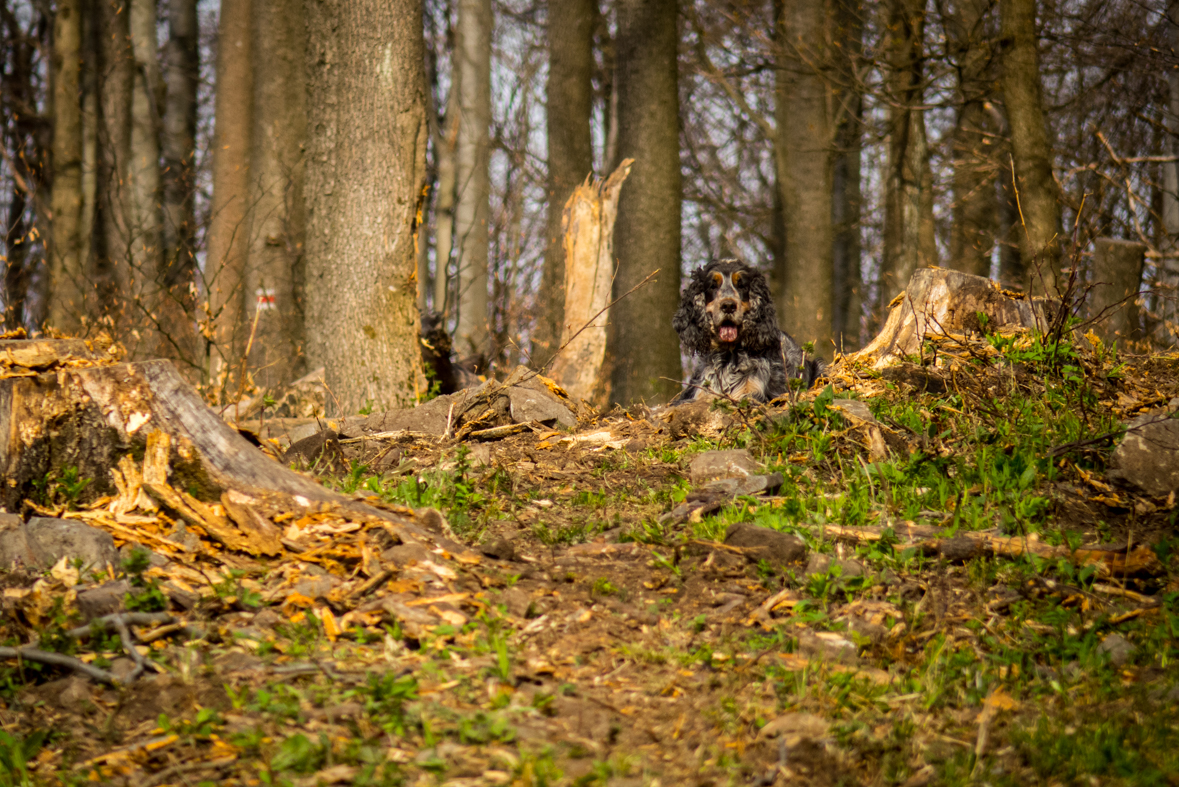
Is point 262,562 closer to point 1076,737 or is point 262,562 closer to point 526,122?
point 1076,737

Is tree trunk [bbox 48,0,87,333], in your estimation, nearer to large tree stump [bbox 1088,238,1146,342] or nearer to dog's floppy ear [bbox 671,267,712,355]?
dog's floppy ear [bbox 671,267,712,355]

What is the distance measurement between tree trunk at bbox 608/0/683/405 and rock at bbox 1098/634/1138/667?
27.1 feet

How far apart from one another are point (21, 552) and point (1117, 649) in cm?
453

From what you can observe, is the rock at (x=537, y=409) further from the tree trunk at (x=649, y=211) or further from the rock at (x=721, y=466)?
the tree trunk at (x=649, y=211)

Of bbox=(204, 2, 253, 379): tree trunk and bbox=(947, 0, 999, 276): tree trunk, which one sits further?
bbox=(204, 2, 253, 379): tree trunk

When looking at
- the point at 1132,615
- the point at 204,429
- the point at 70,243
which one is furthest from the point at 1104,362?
the point at 70,243

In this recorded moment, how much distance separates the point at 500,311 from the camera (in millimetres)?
13953

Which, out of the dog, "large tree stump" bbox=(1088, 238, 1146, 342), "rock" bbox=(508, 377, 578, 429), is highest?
"large tree stump" bbox=(1088, 238, 1146, 342)

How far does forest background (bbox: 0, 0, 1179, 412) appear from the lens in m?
7.91

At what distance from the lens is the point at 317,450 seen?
561 cm

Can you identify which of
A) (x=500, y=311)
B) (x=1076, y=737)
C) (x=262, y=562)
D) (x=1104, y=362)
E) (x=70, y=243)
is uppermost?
(x=70, y=243)

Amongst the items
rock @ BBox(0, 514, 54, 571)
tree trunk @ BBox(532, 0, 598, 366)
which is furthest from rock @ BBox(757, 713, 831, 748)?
tree trunk @ BBox(532, 0, 598, 366)

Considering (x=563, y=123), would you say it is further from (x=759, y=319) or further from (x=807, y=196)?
(x=759, y=319)

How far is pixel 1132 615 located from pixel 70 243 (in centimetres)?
1612
